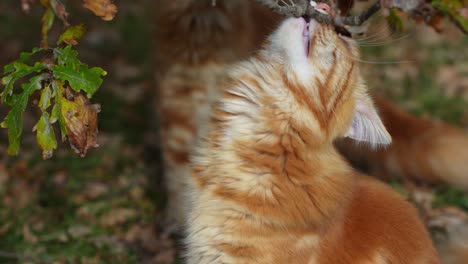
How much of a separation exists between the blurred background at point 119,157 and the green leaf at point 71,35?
5.27 ft

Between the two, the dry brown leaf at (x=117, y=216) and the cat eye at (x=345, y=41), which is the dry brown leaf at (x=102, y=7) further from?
the dry brown leaf at (x=117, y=216)

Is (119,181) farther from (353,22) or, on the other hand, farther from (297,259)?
(353,22)

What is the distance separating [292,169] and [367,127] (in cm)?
38

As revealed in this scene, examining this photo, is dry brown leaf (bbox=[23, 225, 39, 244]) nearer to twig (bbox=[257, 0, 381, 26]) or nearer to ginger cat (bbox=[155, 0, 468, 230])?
ginger cat (bbox=[155, 0, 468, 230])

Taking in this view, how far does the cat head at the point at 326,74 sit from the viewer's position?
2902 mm

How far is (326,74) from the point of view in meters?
2.97

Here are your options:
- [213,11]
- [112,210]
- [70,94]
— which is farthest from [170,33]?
[70,94]

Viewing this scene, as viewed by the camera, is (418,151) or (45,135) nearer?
(45,135)

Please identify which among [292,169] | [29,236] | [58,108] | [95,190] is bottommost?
[29,236]

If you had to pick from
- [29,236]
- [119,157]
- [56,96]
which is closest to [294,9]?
[56,96]

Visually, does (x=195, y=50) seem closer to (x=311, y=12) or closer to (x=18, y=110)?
(x=311, y=12)

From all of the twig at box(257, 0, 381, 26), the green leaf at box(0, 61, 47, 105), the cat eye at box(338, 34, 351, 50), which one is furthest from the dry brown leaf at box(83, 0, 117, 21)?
the cat eye at box(338, 34, 351, 50)

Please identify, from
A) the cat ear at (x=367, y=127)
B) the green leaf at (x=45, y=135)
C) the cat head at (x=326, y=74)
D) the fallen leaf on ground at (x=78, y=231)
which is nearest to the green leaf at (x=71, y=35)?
the green leaf at (x=45, y=135)

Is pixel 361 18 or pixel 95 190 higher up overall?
pixel 361 18
